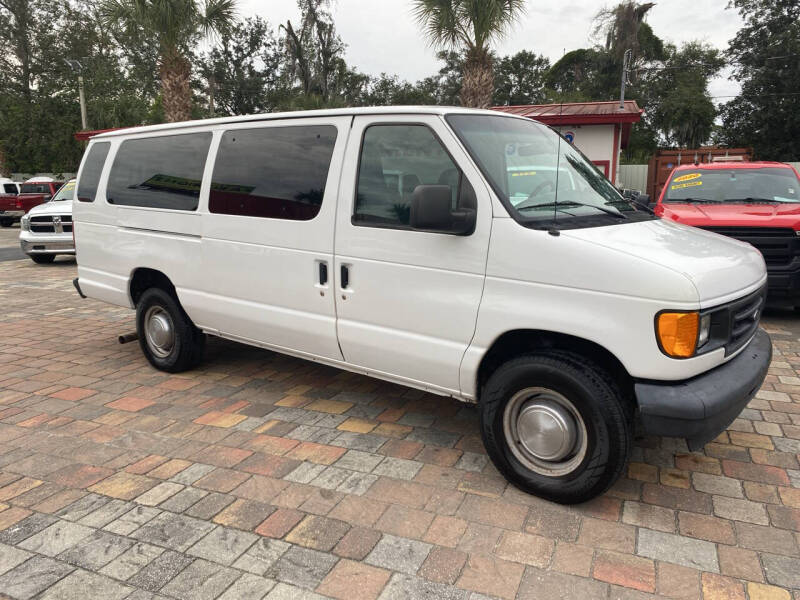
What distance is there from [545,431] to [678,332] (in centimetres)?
85

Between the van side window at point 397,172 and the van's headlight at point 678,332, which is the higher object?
the van side window at point 397,172

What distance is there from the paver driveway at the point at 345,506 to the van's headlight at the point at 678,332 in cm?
93

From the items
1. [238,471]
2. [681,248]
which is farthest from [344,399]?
[681,248]

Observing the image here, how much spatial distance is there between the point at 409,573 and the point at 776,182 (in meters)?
7.71

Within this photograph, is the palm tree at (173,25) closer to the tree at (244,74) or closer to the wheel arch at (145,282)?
the wheel arch at (145,282)

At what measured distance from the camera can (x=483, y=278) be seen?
318 cm

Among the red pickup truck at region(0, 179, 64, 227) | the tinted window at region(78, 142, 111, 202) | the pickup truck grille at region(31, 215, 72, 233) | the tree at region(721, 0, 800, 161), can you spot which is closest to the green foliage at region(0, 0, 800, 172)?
the tree at region(721, 0, 800, 161)

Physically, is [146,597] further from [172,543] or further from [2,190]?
[2,190]

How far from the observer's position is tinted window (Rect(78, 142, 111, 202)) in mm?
5508

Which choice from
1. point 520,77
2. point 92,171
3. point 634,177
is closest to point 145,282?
point 92,171

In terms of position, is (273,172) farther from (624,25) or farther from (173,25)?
(624,25)

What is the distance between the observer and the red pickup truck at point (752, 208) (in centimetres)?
677

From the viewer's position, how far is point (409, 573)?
2600 millimetres

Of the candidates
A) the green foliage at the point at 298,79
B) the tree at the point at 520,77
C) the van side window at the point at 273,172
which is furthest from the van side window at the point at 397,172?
the tree at the point at 520,77
